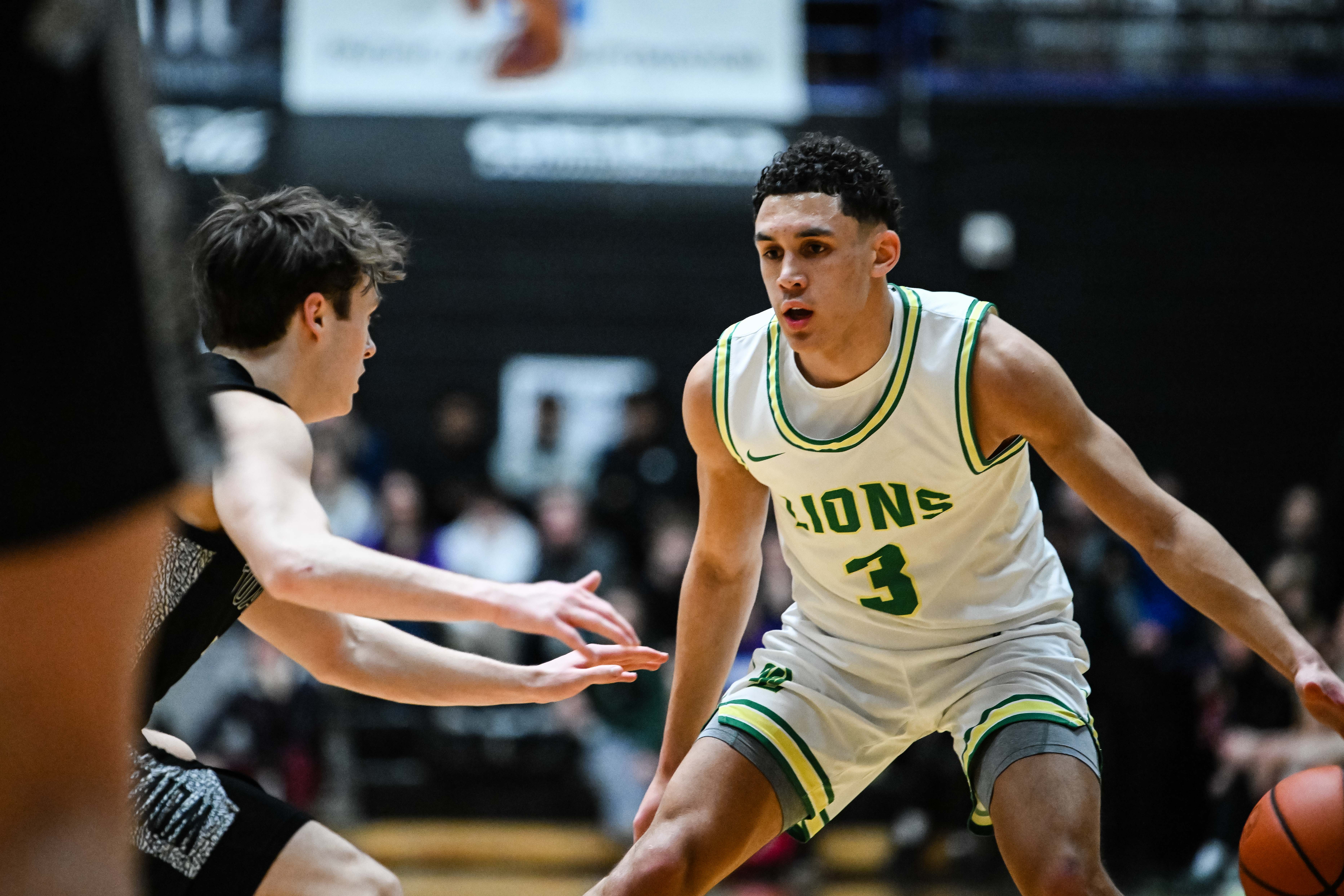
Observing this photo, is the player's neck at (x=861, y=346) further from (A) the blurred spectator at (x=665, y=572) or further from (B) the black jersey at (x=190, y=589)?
(A) the blurred spectator at (x=665, y=572)

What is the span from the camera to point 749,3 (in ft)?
33.8

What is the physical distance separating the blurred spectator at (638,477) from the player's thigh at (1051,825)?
231 inches

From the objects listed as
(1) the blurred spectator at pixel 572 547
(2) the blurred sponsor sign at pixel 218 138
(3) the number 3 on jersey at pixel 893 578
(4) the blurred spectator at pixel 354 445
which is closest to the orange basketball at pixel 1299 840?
(3) the number 3 on jersey at pixel 893 578

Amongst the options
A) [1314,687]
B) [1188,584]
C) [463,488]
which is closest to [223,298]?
[1188,584]

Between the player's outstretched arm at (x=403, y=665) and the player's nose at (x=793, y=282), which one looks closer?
the player's outstretched arm at (x=403, y=665)

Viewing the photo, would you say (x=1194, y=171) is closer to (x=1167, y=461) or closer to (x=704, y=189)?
(x=1167, y=461)

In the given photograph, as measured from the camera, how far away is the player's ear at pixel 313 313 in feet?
9.63

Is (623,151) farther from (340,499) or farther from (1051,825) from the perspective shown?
(1051,825)

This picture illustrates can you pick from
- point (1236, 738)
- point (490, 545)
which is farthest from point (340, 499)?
point (1236, 738)

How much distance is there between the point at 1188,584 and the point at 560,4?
27.1 feet

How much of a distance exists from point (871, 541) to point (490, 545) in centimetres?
532

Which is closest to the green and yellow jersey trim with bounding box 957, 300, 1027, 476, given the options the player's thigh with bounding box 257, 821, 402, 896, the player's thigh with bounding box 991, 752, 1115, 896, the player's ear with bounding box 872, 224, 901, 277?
the player's ear with bounding box 872, 224, 901, 277

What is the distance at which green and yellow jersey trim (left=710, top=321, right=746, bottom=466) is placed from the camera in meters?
3.57

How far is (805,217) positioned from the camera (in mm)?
3465
